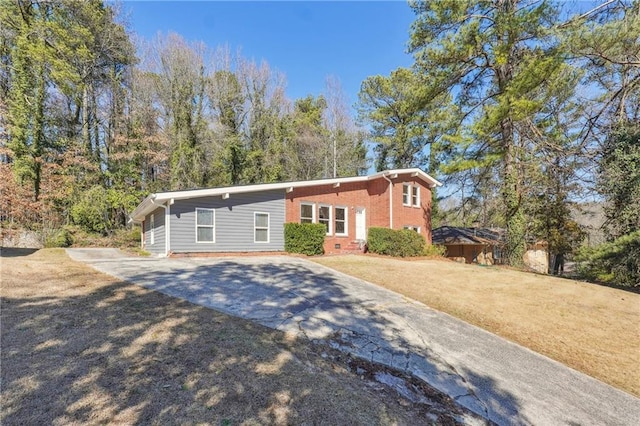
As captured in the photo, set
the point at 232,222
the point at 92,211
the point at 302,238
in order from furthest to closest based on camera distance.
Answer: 1. the point at 92,211
2. the point at 302,238
3. the point at 232,222

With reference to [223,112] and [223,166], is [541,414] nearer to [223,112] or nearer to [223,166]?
[223,166]

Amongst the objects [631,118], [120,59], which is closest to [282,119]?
[120,59]

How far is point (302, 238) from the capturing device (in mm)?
14500

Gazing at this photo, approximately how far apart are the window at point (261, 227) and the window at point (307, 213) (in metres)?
2.05

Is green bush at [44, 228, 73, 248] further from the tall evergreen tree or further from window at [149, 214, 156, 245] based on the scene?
the tall evergreen tree

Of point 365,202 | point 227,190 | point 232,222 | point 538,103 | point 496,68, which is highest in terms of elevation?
point 496,68

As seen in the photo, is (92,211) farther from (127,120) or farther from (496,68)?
(496,68)

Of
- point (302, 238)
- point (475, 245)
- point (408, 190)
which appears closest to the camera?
point (302, 238)

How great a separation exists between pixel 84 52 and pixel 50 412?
77.5 feet

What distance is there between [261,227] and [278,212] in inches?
42.8

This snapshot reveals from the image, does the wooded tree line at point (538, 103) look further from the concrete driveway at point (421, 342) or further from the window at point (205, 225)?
the window at point (205, 225)

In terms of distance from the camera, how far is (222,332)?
4.29 metres

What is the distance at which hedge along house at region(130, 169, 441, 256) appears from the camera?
1246 centimetres

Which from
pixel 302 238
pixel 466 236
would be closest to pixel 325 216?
pixel 302 238
